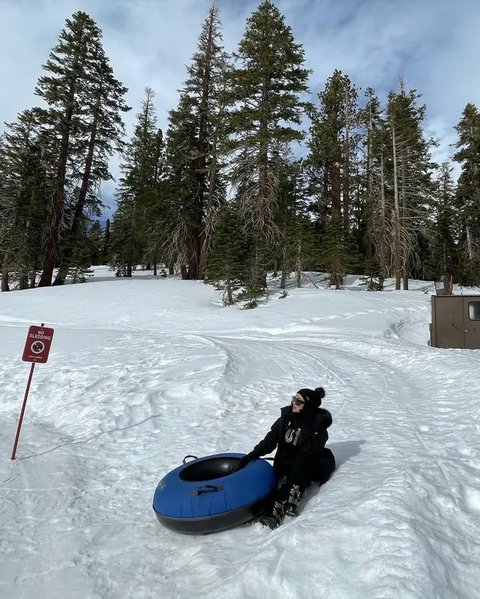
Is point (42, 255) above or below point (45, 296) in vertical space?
above

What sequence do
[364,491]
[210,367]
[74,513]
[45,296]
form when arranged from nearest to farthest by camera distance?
1. [364,491]
2. [74,513]
3. [210,367]
4. [45,296]

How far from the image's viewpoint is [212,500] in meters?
3.76

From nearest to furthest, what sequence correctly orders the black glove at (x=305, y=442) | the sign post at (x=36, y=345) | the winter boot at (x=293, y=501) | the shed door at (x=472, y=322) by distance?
the winter boot at (x=293, y=501) < the black glove at (x=305, y=442) < the sign post at (x=36, y=345) < the shed door at (x=472, y=322)

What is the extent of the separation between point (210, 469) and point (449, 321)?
1279cm

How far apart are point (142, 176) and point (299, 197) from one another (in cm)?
1494

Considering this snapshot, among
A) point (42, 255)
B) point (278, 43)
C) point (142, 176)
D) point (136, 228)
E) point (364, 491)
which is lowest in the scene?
point (364, 491)

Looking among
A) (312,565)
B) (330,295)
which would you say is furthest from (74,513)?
(330,295)

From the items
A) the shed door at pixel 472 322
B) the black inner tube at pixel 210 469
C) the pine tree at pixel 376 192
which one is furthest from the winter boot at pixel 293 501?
the pine tree at pixel 376 192

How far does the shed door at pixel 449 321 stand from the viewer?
14.4 meters

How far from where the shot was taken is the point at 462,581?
2.79 m

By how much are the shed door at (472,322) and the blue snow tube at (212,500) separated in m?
12.7

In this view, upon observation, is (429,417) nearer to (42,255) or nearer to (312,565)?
(312,565)

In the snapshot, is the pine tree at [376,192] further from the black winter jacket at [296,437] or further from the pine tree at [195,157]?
the black winter jacket at [296,437]

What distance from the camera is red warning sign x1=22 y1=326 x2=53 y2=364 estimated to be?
6.43 meters
